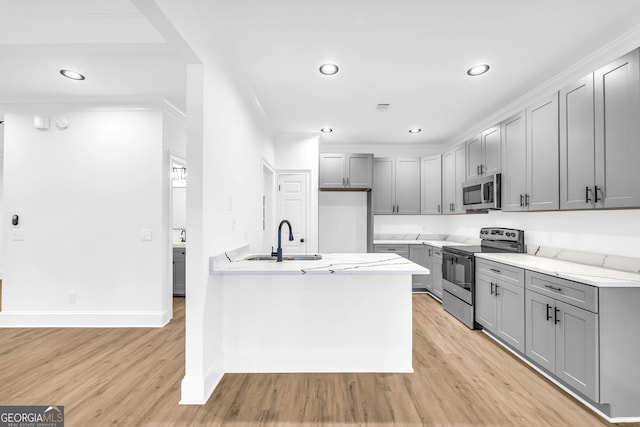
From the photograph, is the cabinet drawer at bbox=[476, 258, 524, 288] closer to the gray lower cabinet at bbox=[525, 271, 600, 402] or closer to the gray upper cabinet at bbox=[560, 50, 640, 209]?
the gray lower cabinet at bbox=[525, 271, 600, 402]

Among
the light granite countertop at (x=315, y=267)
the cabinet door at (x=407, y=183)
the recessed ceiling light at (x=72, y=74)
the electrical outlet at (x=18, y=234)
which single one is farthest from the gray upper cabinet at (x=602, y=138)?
the electrical outlet at (x=18, y=234)

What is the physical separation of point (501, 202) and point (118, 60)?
13.9ft

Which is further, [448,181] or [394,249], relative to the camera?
[394,249]

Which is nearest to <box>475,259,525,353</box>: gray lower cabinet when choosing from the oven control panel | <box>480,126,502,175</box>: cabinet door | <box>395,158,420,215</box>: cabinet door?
the oven control panel

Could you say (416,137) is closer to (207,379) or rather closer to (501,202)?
(501,202)

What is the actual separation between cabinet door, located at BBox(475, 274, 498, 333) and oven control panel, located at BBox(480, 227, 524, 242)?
2.31 feet

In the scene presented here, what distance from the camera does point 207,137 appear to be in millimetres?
2154

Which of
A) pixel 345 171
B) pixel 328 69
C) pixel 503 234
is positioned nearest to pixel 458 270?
pixel 503 234

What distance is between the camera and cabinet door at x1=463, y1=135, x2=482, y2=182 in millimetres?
3979

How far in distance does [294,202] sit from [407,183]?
6.91ft

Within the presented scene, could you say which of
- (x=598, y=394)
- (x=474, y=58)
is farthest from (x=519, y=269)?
(x=474, y=58)

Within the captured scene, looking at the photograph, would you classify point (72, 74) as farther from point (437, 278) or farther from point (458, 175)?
point (437, 278)

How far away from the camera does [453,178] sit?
474cm

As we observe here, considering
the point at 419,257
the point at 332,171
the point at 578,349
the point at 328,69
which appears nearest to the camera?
the point at 578,349
